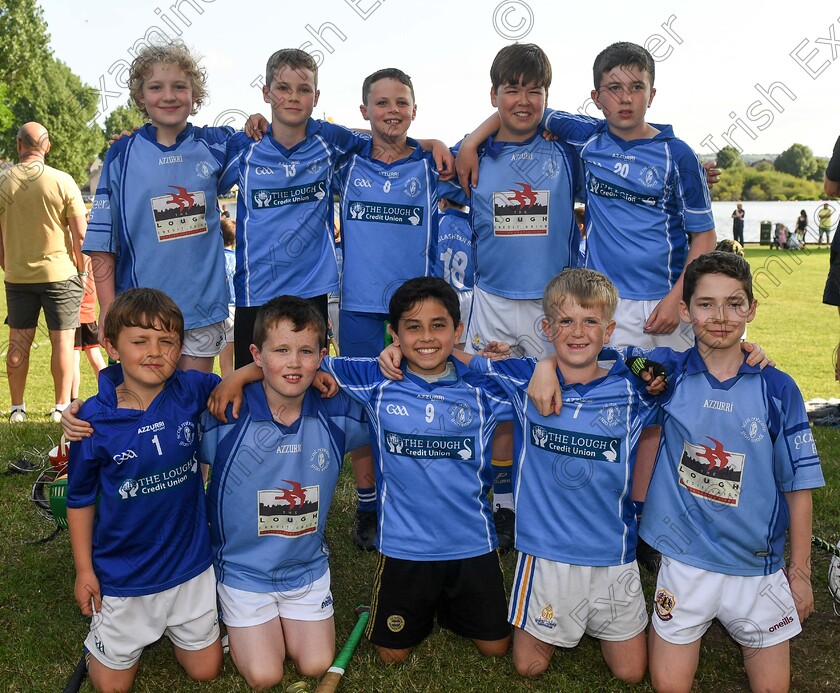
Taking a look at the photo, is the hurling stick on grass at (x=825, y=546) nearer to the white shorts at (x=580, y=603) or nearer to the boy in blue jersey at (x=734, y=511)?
the boy in blue jersey at (x=734, y=511)

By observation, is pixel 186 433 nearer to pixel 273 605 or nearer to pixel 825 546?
pixel 273 605

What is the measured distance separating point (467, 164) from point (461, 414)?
4.62 ft

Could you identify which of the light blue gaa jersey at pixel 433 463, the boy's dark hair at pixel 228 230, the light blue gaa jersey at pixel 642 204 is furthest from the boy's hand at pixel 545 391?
the boy's dark hair at pixel 228 230

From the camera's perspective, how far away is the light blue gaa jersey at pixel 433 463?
2.95m

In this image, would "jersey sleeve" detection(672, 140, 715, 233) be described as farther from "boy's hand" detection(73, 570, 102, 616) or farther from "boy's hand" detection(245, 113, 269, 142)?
"boy's hand" detection(73, 570, 102, 616)

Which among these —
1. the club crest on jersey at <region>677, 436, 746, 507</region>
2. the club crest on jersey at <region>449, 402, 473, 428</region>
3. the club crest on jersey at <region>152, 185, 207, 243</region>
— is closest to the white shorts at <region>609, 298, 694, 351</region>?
the club crest on jersey at <region>677, 436, 746, 507</region>

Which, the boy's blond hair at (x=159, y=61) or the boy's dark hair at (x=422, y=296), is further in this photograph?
the boy's blond hair at (x=159, y=61)

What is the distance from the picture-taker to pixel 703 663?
9.80ft

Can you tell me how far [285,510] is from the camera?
2971 millimetres

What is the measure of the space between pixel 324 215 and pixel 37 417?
3.85m

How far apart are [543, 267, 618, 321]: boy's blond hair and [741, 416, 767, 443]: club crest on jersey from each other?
2.12 ft

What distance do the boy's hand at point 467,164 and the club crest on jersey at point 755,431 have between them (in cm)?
176

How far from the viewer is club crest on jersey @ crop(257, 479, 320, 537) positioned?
2.96 metres

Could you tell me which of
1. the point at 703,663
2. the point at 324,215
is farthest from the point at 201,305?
the point at 703,663
